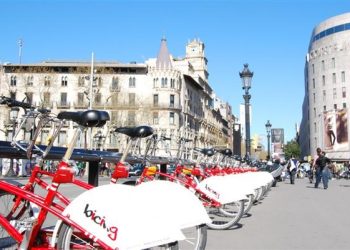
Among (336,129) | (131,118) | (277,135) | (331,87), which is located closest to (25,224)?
(277,135)

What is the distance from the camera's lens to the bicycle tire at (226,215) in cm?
718

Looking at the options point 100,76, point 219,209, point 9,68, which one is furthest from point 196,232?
point 9,68

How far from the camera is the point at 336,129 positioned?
8381 cm

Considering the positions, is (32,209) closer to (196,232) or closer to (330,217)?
(196,232)

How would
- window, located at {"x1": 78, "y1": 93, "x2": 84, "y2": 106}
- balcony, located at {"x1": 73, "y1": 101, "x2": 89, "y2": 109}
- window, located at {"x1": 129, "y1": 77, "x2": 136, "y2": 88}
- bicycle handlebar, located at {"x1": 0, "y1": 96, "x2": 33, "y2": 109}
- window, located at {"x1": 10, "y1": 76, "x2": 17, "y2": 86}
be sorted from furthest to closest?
window, located at {"x1": 129, "y1": 77, "x2": 136, "y2": 88} → window, located at {"x1": 78, "y1": 93, "x2": 84, "y2": 106} → balcony, located at {"x1": 73, "y1": 101, "x2": 89, "y2": 109} → window, located at {"x1": 10, "y1": 76, "x2": 17, "y2": 86} → bicycle handlebar, located at {"x1": 0, "y1": 96, "x2": 33, "y2": 109}

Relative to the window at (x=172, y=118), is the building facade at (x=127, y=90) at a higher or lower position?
higher

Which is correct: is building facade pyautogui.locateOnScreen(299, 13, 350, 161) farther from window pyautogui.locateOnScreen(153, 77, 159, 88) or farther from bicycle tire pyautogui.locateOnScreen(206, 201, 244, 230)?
bicycle tire pyautogui.locateOnScreen(206, 201, 244, 230)

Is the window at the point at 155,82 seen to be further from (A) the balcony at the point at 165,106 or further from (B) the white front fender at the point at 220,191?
(B) the white front fender at the point at 220,191

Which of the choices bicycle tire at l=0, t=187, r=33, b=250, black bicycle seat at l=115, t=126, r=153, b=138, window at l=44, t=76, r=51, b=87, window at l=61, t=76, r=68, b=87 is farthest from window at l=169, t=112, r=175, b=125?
bicycle tire at l=0, t=187, r=33, b=250

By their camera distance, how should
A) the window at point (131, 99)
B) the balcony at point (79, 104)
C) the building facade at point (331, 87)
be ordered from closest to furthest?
the balcony at point (79, 104), the window at point (131, 99), the building facade at point (331, 87)

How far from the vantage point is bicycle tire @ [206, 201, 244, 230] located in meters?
7.18

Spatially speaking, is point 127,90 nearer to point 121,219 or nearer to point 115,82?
point 115,82

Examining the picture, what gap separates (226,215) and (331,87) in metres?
88.3

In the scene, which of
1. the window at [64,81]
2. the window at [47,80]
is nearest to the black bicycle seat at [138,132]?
the window at [47,80]
